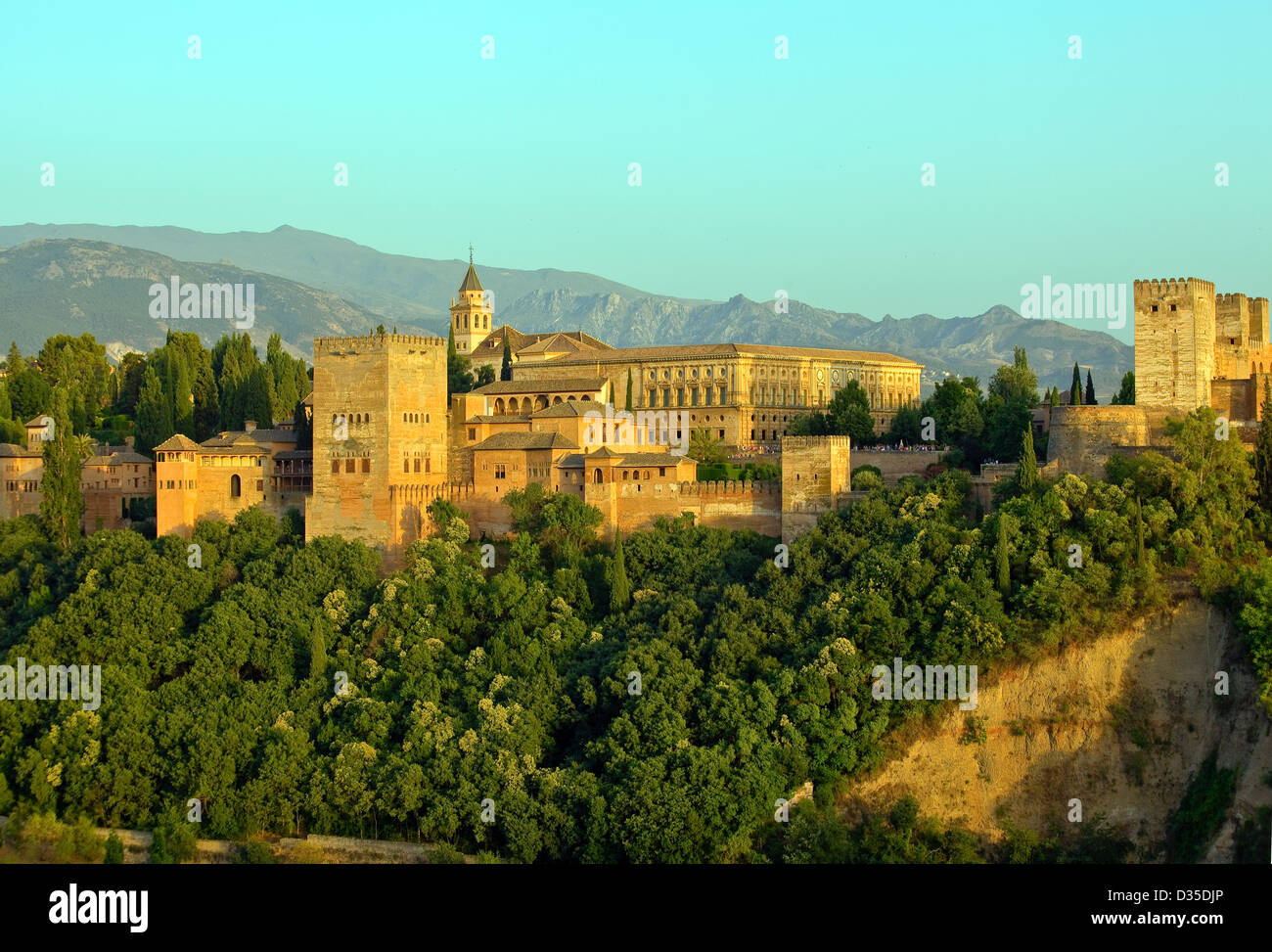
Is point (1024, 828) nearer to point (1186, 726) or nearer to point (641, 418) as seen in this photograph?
point (1186, 726)

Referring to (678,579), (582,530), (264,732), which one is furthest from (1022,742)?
(264,732)

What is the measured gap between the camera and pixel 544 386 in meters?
53.9

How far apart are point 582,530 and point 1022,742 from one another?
42.5 feet

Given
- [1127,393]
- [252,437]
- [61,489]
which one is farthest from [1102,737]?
[61,489]

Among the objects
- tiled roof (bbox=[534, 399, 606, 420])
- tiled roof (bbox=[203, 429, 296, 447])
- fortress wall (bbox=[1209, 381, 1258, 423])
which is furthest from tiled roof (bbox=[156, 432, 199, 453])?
fortress wall (bbox=[1209, 381, 1258, 423])

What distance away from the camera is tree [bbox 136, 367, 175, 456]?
2179 inches

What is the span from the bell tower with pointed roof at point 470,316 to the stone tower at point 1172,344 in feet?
165

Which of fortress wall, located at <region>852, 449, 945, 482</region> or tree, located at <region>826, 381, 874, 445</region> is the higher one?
tree, located at <region>826, 381, 874, 445</region>

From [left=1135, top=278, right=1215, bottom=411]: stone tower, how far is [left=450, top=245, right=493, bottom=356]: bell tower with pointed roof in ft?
165

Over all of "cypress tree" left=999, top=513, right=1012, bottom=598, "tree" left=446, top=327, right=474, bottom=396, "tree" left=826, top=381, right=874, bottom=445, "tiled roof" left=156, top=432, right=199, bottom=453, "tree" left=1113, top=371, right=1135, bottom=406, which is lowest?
"cypress tree" left=999, top=513, right=1012, bottom=598

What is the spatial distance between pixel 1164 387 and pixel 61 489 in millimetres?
29512

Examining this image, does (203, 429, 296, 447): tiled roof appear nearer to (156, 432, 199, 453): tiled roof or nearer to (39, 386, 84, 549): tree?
(156, 432, 199, 453): tiled roof
